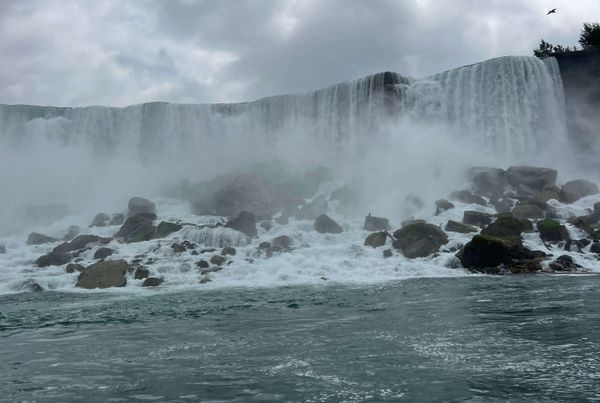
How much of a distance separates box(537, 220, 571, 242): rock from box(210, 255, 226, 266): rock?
516 inches

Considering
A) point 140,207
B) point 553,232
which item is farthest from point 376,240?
point 140,207

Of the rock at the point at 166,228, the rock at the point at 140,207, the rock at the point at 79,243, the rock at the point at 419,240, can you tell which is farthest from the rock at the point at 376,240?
the rock at the point at 140,207

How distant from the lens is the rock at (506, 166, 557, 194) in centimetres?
3024

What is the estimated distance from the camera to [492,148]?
3678 centimetres

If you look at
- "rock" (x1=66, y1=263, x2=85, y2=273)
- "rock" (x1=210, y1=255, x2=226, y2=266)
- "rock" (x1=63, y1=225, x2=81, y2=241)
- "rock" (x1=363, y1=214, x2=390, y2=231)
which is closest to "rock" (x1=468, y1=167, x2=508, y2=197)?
"rock" (x1=363, y1=214, x2=390, y2=231)

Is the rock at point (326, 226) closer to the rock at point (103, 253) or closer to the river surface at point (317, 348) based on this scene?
the rock at point (103, 253)

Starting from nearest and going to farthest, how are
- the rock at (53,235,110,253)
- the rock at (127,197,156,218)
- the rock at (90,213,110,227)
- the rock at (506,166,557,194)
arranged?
the rock at (53,235,110,253)
the rock at (506,166,557,194)
the rock at (90,213,110,227)
the rock at (127,197,156,218)

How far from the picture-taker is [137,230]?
96.3 feet

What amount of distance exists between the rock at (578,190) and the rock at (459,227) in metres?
6.97

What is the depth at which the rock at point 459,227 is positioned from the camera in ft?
80.7

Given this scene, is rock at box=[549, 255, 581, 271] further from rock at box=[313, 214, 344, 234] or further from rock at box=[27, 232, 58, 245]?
rock at box=[27, 232, 58, 245]

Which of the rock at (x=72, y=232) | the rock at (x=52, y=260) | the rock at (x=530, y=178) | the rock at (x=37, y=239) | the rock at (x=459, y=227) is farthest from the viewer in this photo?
the rock at (x=72, y=232)

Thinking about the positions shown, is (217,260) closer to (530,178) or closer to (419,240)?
(419,240)

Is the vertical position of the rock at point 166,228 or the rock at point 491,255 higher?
the rock at point 166,228
